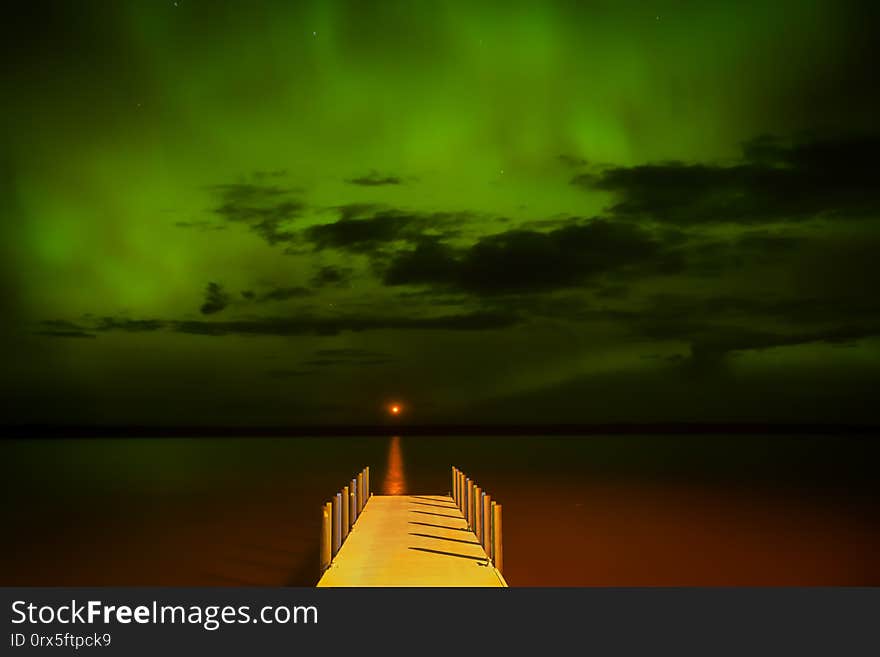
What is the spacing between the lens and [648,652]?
10695 millimetres

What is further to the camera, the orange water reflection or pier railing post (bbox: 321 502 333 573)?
the orange water reflection

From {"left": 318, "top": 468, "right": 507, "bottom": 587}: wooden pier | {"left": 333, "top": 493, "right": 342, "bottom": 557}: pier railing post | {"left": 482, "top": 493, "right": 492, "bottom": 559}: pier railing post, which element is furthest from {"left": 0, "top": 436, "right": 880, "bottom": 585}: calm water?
{"left": 482, "top": 493, "right": 492, "bottom": 559}: pier railing post

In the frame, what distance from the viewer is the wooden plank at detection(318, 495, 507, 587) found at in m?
13.7

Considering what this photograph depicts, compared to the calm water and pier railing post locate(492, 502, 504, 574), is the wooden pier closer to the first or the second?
pier railing post locate(492, 502, 504, 574)

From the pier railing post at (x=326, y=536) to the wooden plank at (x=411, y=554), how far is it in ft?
0.63

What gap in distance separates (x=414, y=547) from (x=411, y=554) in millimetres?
809

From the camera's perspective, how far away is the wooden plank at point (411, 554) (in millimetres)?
13680

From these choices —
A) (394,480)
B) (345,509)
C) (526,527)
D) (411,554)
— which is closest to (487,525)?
(411,554)

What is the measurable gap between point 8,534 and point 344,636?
22.4m

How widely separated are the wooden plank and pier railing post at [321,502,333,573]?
0.19 m

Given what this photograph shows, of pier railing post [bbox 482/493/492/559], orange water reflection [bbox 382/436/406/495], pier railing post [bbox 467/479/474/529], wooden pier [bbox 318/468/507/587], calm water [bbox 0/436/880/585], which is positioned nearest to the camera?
wooden pier [bbox 318/468/507/587]

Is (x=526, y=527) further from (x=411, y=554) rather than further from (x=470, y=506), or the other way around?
(x=411, y=554)

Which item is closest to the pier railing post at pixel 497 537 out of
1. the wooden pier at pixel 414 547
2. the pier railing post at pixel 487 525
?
the wooden pier at pixel 414 547

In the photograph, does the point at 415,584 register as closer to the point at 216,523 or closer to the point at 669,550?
the point at 669,550
